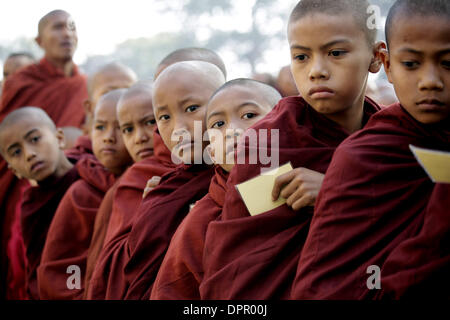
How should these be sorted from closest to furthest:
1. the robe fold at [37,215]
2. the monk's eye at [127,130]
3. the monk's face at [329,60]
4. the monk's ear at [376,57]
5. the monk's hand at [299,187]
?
the monk's hand at [299,187], the monk's face at [329,60], the monk's ear at [376,57], the monk's eye at [127,130], the robe fold at [37,215]

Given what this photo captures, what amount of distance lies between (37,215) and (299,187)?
2622 mm

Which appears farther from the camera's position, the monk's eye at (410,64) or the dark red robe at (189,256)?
the dark red robe at (189,256)

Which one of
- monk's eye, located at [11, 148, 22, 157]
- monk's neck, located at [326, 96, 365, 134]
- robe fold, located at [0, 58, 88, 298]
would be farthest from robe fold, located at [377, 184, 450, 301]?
robe fold, located at [0, 58, 88, 298]

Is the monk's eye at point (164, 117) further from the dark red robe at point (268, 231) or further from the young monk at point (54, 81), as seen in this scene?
the young monk at point (54, 81)

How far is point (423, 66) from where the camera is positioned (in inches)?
70.2

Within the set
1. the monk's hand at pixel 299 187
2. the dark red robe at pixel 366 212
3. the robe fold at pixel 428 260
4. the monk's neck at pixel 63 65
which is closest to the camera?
the robe fold at pixel 428 260

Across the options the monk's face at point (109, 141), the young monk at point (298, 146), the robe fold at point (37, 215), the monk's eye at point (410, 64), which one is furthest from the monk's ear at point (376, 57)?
the robe fold at point (37, 215)

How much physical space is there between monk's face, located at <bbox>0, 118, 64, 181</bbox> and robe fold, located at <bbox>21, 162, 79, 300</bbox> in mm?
87

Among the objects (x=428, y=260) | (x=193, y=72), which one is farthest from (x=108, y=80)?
(x=428, y=260)

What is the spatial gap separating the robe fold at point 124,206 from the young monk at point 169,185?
75mm

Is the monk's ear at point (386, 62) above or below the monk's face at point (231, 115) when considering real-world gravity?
above

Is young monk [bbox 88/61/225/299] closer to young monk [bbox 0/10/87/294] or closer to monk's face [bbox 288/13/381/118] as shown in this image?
monk's face [bbox 288/13/381/118]

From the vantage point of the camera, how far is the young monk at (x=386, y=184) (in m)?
1.73

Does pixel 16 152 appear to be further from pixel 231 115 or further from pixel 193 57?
pixel 231 115
